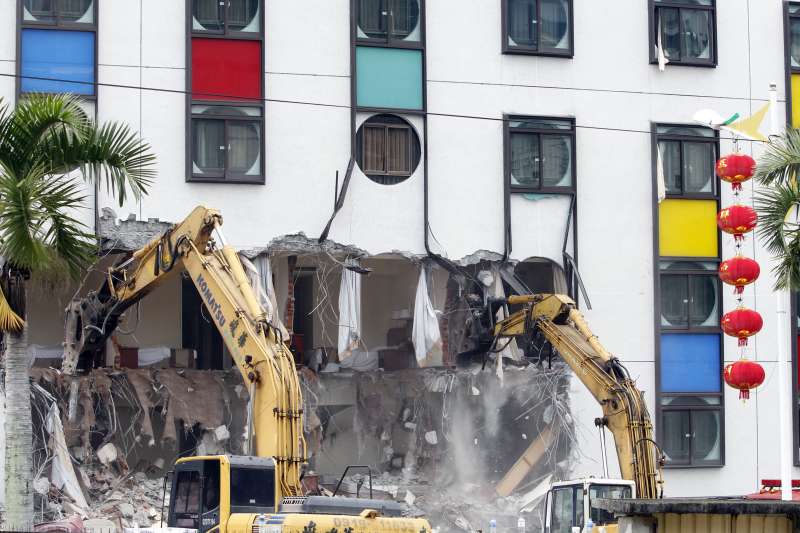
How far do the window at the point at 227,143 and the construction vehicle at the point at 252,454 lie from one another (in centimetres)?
532

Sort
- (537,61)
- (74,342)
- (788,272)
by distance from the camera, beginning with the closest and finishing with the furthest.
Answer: (788,272) → (74,342) → (537,61)

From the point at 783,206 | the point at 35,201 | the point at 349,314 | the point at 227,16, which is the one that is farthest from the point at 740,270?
the point at 35,201

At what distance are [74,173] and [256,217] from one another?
397cm

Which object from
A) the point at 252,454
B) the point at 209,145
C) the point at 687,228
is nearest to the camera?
the point at 252,454

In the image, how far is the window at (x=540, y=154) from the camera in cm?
3475

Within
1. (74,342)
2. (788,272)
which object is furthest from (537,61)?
(74,342)

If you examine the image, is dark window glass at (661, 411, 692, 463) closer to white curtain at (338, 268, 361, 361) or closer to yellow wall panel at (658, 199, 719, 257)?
yellow wall panel at (658, 199, 719, 257)

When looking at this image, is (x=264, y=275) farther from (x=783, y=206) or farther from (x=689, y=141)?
(x=783, y=206)

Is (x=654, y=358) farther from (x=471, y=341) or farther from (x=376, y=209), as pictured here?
(x=376, y=209)

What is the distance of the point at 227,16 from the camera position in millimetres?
32812

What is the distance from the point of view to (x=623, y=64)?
35.8m

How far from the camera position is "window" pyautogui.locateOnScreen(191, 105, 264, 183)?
3238cm

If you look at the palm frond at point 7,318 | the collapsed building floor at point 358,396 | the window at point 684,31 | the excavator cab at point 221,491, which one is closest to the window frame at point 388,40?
the collapsed building floor at point 358,396

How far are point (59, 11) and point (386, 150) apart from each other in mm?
7693
